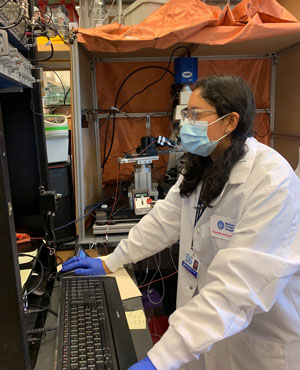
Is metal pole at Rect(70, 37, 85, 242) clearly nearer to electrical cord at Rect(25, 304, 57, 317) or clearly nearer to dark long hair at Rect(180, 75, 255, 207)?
electrical cord at Rect(25, 304, 57, 317)

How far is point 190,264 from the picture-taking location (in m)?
1.13

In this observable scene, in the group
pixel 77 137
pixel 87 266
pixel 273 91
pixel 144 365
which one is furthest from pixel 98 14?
pixel 144 365

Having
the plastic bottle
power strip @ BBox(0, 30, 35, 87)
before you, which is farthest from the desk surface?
the plastic bottle

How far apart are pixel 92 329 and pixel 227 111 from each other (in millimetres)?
761

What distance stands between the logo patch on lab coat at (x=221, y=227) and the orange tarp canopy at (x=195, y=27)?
961 millimetres

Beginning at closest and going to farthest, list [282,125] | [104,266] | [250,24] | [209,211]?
[209,211]
[104,266]
[250,24]
[282,125]

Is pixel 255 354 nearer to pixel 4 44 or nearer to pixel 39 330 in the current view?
pixel 39 330

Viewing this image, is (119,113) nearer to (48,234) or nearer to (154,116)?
(154,116)

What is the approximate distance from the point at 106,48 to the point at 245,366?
1.52m

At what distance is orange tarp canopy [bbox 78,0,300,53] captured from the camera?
4.83ft

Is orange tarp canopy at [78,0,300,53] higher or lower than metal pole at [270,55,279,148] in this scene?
higher

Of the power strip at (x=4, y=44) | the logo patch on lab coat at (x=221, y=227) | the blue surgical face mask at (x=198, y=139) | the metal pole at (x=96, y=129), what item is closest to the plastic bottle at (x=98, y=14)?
the metal pole at (x=96, y=129)

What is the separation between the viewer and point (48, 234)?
126 centimetres

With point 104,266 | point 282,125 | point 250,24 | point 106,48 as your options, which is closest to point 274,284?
point 104,266
